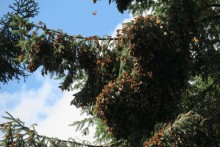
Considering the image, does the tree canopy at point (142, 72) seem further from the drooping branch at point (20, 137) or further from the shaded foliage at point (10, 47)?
the shaded foliage at point (10, 47)

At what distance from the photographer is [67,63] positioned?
9469mm

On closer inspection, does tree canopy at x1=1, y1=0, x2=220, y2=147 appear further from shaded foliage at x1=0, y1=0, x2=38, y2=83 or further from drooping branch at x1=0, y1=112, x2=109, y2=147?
shaded foliage at x1=0, y1=0, x2=38, y2=83

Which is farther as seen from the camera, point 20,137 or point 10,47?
point 10,47

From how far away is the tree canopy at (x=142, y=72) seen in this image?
718cm

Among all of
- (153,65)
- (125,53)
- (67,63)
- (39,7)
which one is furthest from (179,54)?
(39,7)

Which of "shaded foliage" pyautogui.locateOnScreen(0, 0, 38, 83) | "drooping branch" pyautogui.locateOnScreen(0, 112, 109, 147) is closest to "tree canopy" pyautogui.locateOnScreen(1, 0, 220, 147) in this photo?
"drooping branch" pyautogui.locateOnScreen(0, 112, 109, 147)

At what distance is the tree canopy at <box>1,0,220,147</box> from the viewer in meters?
7.18

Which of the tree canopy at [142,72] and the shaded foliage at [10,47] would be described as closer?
the tree canopy at [142,72]

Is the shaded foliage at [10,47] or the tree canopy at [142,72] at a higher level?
the shaded foliage at [10,47]

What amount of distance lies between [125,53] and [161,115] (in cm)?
173

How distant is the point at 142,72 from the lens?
8031 mm

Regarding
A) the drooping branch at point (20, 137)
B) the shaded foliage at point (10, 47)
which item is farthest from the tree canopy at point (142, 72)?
the shaded foliage at point (10, 47)

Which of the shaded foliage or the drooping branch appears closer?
the drooping branch

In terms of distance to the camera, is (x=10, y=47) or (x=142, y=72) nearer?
(x=142, y=72)
